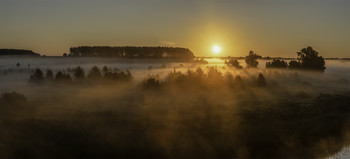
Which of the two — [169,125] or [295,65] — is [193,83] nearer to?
[169,125]

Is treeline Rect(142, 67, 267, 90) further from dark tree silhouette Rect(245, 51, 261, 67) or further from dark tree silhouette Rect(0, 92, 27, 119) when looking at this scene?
dark tree silhouette Rect(245, 51, 261, 67)

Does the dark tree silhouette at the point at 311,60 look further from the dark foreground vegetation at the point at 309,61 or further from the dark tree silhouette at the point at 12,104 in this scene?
the dark tree silhouette at the point at 12,104

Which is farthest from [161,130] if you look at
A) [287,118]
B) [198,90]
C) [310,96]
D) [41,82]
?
[41,82]

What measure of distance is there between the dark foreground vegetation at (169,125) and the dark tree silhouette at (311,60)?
191 feet

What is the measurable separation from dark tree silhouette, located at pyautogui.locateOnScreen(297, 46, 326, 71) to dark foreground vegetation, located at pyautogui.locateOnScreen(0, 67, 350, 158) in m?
58.3

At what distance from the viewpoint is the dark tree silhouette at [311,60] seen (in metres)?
94.0

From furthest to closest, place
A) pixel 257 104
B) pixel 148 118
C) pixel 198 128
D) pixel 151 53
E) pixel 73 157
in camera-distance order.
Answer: pixel 151 53
pixel 257 104
pixel 148 118
pixel 198 128
pixel 73 157

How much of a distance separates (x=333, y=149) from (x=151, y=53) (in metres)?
138

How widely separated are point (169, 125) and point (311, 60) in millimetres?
81658

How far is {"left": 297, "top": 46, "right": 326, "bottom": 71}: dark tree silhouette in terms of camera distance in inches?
3701

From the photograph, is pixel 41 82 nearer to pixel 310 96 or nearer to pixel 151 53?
pixel 310 96

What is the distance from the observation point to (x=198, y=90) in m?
44.4

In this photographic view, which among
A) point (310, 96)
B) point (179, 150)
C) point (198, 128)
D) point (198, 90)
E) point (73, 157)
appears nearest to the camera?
point (73, 157)

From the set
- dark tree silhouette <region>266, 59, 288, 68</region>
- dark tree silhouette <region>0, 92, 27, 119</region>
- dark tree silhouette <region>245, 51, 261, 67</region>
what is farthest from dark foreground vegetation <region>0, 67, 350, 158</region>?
dark tree silhouette <region>245, 51, 261, 67</region>
